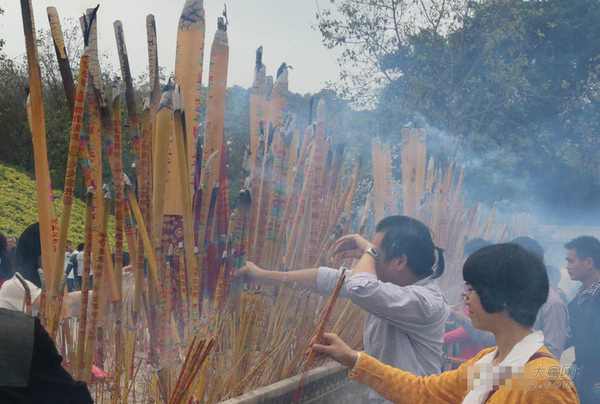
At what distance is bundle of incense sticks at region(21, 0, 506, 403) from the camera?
1567 millimetres

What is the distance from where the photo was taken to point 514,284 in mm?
1536

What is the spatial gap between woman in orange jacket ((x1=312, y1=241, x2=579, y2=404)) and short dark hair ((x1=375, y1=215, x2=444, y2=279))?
1.61 ft

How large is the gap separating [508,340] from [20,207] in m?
11.2

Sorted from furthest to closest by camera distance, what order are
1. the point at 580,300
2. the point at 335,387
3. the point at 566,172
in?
the point at 566,172, the point at 580,300, the point at 335,387

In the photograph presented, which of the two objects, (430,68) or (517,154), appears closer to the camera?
(430,68)

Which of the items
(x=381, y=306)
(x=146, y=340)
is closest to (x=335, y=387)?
(x=381, y=306)

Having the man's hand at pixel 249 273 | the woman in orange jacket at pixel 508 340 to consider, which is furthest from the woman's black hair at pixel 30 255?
the woman in orange jacket at pixel 508 340

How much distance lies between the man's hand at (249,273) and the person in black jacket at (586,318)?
8.88ft

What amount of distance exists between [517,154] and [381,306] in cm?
1037

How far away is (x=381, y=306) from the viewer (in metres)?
1.99

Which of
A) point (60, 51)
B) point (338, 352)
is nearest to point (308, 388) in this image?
point (338, 352)

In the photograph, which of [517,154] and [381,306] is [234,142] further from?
[381,306]

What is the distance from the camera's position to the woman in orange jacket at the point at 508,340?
1.37 metres

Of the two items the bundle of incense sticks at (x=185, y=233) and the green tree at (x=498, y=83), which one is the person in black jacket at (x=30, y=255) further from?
the green tree at (x=498, y=83)
